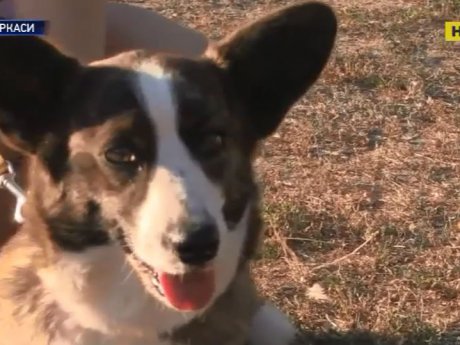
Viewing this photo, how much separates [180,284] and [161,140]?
1.03ft

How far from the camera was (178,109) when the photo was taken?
226cm

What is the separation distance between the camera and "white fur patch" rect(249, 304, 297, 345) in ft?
9.57

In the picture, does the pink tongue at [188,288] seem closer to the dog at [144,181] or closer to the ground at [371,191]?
the dog at [144,181]

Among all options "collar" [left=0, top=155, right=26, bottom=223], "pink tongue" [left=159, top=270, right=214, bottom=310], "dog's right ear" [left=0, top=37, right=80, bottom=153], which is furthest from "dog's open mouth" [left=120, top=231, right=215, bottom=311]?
"collar" [left=0, top=155, right=26, bottom=223]

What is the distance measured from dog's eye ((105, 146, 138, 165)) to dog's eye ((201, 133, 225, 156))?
0.48 ft

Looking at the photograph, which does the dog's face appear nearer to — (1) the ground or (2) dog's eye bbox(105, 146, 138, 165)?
(2) dog's eye bbox(105, 146, 138, 165)

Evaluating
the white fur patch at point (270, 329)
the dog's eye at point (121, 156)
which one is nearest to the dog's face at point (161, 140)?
the dog's eye at point (121, 156)

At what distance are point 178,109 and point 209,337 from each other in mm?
594

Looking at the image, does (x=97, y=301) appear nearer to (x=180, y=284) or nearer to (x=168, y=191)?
(x=180, y=284)

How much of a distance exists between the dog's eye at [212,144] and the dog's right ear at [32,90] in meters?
0.36

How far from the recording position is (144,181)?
7.28 ft

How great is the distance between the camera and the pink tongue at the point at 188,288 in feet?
7.55

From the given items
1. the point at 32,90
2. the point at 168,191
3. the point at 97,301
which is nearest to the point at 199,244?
the point at 168,191

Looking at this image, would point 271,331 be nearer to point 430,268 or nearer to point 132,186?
point 430,268
